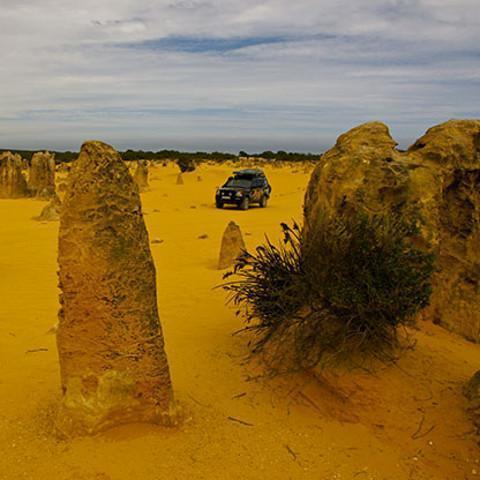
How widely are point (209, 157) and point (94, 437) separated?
63177 millimetres

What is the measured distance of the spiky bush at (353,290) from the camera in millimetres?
4445

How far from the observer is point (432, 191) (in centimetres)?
518

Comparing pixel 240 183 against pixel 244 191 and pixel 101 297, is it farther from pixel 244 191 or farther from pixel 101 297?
pixel 101 297

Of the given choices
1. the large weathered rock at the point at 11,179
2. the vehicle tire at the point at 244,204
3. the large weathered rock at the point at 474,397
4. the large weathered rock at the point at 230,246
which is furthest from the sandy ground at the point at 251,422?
the large weathered rock at the point at 11,179

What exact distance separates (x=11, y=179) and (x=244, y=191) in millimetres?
8988

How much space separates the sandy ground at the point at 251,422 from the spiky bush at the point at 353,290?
23 cm

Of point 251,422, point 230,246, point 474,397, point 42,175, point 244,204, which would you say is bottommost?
point 251,422

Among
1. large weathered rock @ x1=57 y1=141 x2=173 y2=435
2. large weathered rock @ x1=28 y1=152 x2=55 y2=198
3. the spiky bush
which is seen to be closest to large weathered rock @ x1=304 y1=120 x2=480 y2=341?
the spiky bush

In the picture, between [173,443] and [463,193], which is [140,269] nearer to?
[173,443]

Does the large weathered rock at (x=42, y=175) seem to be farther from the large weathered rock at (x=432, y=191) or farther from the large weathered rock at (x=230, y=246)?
the large weathered rock at (x=432, y=191)

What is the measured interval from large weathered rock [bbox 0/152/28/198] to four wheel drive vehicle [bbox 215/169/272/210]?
7.66m

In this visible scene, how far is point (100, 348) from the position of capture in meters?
3.81

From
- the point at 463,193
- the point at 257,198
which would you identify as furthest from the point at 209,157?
the point at 463,193

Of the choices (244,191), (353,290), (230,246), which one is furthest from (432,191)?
(244,191)
